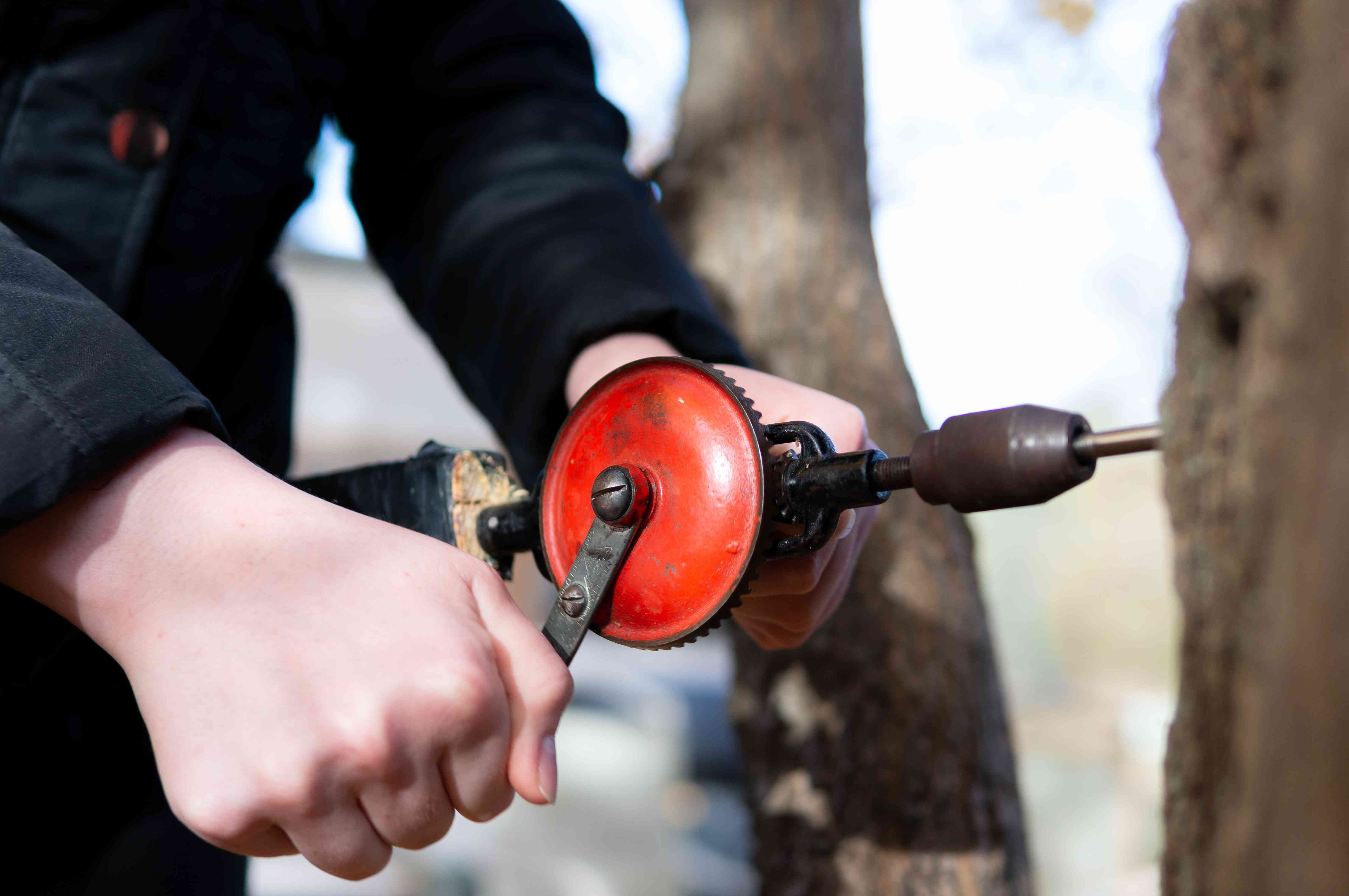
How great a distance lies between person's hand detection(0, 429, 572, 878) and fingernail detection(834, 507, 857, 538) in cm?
29

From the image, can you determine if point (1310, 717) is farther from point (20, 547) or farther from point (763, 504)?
point (20, 547)

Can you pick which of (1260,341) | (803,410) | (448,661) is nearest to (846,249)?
(1260,341)

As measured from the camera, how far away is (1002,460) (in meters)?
0.61

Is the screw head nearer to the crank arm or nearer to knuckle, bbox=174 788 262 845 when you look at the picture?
the crank arm

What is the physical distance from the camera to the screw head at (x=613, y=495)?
2.32 feet

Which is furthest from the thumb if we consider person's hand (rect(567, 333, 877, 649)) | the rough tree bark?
the rough tree bark

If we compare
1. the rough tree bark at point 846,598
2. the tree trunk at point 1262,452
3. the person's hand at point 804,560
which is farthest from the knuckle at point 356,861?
the rough tree bark at point 846,598

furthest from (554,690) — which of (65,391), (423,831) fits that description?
(65,391)

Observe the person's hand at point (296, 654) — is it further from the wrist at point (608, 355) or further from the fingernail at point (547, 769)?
the wrist at point (608, 355)

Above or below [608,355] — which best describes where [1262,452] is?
above

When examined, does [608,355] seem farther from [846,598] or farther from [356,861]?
[846,598]

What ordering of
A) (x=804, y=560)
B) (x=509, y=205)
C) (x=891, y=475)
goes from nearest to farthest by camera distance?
1. (x=891, y=475)
2. (x=804, y=560)
3. (x=509, y=205)

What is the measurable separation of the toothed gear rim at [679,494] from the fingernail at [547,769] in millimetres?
112

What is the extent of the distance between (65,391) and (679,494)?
43cm
